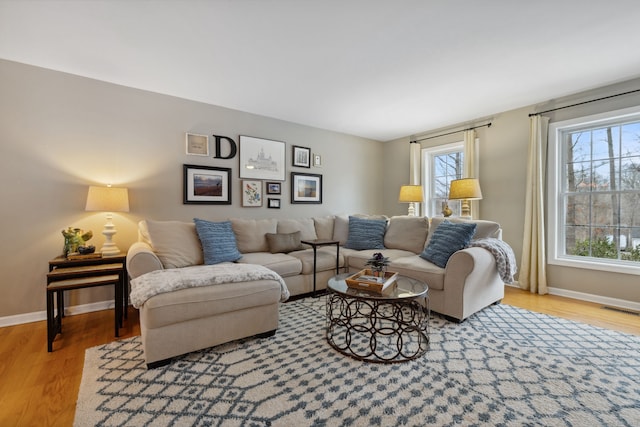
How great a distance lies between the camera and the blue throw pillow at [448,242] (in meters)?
2.70

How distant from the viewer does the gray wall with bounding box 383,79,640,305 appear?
3029mm

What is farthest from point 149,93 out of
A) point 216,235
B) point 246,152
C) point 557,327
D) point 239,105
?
point 557,327

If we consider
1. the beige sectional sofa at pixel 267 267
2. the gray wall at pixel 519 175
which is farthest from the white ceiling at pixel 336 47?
the beige sectional sofa at pixel 267 267

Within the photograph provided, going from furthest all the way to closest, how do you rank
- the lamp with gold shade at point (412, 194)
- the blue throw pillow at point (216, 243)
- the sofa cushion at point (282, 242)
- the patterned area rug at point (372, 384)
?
the lamp with gold shade at point (412, 194), the sofa cushion at point (282, 242), the blue throw pillow at point (216, 243), the patterned area rug at point (372, 384)

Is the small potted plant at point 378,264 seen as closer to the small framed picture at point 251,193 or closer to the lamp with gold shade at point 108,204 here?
the small framed picture at point 251,193

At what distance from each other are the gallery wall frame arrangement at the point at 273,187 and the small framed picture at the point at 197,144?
0.92 m

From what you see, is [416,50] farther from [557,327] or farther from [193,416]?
[193,416]

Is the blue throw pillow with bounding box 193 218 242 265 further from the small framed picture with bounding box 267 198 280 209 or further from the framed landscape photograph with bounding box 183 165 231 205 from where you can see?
the small framed picture with bounding box 267 198 280 209

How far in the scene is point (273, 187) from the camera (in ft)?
13.5

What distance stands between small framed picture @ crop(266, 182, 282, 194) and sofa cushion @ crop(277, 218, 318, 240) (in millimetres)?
525

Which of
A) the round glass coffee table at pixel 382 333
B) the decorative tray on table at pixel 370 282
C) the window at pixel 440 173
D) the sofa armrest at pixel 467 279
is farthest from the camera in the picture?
the window at pixel 440 173

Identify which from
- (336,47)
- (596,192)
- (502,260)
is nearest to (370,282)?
(502,260)

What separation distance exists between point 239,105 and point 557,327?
13.4 feet

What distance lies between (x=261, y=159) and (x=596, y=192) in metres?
4.14
